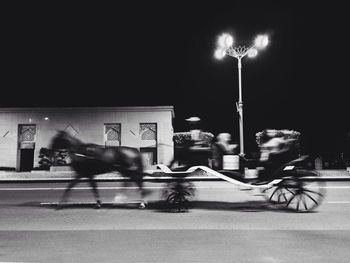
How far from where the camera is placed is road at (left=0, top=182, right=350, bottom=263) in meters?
5.23

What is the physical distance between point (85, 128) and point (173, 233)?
111ft

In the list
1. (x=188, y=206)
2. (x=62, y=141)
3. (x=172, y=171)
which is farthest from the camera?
(x=62, y=141)

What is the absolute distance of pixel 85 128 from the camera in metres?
39.3

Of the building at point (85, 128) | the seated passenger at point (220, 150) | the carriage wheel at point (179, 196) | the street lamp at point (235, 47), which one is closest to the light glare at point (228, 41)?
the street lamp at point (235, 47)

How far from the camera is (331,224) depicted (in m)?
7.48

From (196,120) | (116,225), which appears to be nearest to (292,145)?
(196,120)

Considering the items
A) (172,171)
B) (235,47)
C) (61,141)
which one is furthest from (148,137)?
(172,171)

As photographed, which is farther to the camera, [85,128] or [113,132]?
[113,132]

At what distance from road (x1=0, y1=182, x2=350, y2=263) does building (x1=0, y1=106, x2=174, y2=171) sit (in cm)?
2881

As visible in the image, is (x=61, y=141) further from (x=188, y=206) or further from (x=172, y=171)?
(x=188, y=206)

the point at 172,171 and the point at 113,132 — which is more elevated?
the point at 113,132

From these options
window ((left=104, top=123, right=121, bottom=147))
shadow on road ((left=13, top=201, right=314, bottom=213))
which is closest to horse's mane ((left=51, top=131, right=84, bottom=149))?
shadow on road ((left=13, top=201, right=314, bottom=213))

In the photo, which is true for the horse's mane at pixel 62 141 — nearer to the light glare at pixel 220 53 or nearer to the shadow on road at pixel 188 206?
the shadow on road at pixel 188 206

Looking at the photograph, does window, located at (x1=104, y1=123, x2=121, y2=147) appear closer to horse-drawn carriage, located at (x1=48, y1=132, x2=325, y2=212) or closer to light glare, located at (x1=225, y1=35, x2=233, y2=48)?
light glare, located at (x1=225, y1=35, x2=233, y2=48)
